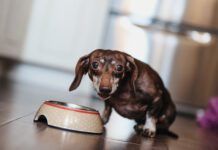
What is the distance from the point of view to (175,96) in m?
3.30

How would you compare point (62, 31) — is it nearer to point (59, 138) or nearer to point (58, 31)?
point (58, 31)

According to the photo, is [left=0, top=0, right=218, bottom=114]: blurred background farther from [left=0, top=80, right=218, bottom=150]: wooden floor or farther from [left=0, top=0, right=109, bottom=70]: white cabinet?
[left=0, top=80, right=218, bottom=150]: wooden floor

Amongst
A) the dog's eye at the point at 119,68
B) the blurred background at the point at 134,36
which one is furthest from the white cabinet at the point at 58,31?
the dog's eye at the point at 119,68

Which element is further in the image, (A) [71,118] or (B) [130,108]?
(B) [130,108]

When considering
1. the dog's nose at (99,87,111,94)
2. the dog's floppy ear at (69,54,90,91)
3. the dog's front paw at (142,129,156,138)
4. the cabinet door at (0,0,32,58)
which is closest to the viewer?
the dog's nose at (99,87,111,94)

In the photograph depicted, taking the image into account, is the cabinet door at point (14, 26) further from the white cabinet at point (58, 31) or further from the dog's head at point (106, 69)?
the dog's head at point (106, 69)

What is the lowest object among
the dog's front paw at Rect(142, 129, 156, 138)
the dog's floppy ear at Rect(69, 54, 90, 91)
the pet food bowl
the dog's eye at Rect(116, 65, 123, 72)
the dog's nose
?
the dog's front paw at Rect(142, 129, 156, 138)

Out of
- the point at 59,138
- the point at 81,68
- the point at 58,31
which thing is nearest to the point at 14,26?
the point at 58,31

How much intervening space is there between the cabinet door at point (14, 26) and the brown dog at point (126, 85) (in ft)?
6.22

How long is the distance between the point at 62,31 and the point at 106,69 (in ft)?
7.24

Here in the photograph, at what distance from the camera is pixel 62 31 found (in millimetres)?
3363

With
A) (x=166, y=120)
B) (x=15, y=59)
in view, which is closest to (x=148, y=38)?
(x=15, y=59)

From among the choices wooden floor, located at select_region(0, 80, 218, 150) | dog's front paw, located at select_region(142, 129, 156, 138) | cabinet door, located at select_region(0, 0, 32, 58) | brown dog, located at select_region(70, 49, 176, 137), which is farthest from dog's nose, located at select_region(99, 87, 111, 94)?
cabinet door, located at select_region(0, 0, 32, 58)

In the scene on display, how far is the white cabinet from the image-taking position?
3.32 metres
